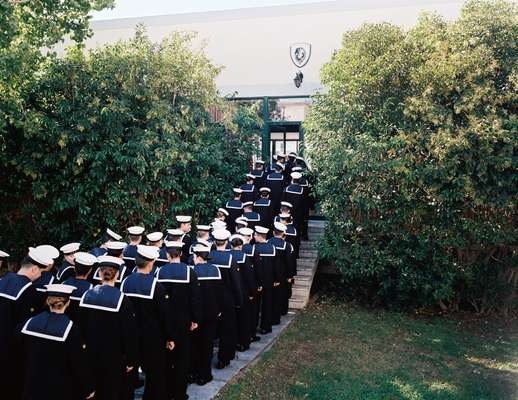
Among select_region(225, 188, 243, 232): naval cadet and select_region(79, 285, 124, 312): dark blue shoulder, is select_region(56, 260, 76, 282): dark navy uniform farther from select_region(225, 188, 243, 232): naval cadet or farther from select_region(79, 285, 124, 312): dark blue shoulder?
select_region(225, 188, 243, 232): naval cadet

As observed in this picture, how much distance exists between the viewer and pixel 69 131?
428 inches

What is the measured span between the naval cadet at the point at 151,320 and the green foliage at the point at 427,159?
563 cm

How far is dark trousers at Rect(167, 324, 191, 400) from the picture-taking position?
6578 millimetres

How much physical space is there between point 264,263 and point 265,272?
0.53 feet

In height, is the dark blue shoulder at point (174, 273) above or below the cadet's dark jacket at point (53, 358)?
above

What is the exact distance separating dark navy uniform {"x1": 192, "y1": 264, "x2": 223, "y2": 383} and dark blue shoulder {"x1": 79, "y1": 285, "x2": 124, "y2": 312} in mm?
1828

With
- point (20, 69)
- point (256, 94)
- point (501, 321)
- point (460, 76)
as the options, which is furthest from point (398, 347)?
point (256, 94)

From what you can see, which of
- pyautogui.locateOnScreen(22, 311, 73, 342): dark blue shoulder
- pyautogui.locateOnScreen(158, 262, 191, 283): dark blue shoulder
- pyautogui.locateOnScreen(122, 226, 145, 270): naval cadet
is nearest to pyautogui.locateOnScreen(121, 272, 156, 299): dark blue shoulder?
pyautogui.locateOnScreen(158, 262, 191, 283): dark blue shoulder

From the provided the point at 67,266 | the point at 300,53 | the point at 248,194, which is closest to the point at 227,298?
the point at 67,266

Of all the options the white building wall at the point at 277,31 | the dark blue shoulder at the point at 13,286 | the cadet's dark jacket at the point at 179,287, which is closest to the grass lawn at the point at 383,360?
the cadet's dark jacket at the point at 179,287

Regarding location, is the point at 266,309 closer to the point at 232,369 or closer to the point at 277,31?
the point at 232,369

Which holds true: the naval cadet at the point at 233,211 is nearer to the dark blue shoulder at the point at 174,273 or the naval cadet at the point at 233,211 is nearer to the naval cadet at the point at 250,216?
the naval cadet at the point at 250,216

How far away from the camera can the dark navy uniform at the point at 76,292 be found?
5.85 metres

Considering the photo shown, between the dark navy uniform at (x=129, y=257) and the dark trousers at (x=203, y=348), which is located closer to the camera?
the dark trousers at (x=203, y=348)
